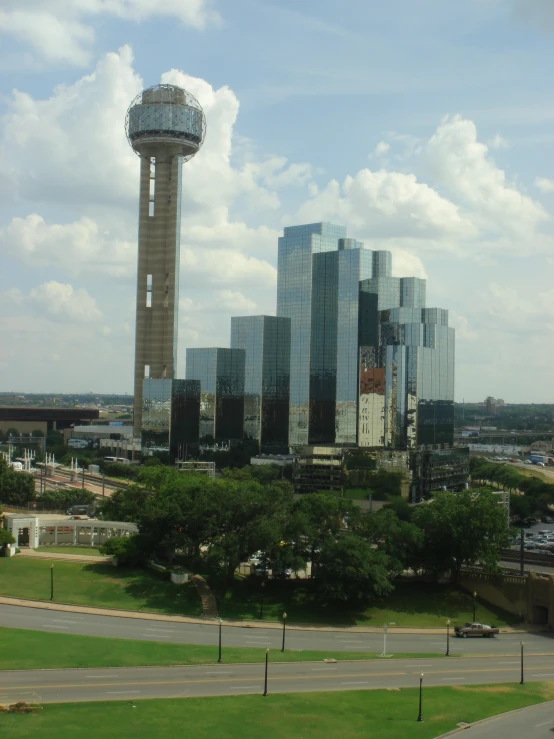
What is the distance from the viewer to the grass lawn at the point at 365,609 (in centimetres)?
8988

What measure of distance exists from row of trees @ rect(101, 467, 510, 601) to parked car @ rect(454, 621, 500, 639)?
8697mm

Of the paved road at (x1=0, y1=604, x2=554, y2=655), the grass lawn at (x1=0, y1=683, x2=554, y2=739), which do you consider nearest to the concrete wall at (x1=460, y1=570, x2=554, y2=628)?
the paved road at (x1=0, y1=604, x2=554, y2=655)

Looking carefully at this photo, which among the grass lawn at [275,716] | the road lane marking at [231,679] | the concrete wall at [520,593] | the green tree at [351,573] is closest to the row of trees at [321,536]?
the green tree at [351,573]

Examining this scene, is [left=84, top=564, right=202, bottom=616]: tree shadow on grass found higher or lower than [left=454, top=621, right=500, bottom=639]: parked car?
higher

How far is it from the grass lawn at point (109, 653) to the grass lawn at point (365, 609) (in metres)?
13.6

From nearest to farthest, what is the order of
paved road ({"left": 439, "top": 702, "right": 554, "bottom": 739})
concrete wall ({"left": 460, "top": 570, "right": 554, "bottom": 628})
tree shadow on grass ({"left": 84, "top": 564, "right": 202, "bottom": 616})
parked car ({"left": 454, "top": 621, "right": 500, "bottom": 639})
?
paved road ({"left": 439, "top": 702, "right": 554, "bottom": 739}) → parked car ({"left": 454, "top": 621, "right": 500, "bottom": 639}) → tree shadow on grass ({"left": 84, "top": 564, "right": 202, "bottom": 616}) → concrete wall ({"left": 460, "top": 570, "right": 554, "bottom": 628})

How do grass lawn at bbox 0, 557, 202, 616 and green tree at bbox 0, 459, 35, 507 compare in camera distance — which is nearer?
grass lawn at bbox 0, 557, 202, 616

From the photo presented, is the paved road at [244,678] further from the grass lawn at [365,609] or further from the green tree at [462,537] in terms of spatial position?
the green tree at [462,537]

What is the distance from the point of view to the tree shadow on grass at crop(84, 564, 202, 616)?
88.5 metres

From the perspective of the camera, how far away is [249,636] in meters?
80.4

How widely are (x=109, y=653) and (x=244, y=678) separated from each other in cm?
1226

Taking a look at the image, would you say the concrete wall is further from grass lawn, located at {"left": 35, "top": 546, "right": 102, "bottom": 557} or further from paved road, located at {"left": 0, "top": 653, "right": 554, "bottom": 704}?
grass lawn, located at {"left": 35, "top": 546, "right": 102, "bottom": 557}

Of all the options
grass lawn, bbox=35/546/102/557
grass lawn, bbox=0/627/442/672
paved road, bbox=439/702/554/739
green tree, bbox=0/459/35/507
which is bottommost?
paved road, bbox=439/702/554/739

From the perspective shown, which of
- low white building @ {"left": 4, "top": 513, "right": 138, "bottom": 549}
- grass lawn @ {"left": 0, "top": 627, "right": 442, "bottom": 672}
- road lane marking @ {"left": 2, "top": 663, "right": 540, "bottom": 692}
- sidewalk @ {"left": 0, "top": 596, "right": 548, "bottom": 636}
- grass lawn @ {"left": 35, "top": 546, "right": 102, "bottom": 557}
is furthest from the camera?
low white building @ {"left": 4, "top": 513, "right": 138, "bottom": 549}
